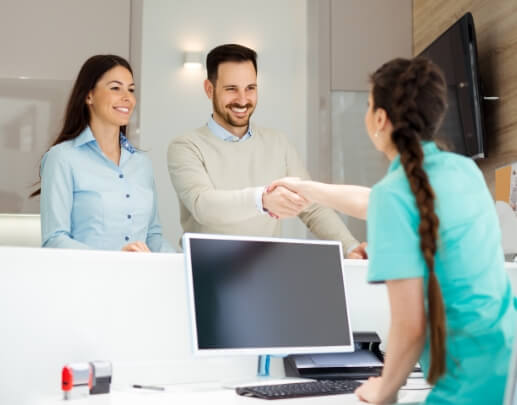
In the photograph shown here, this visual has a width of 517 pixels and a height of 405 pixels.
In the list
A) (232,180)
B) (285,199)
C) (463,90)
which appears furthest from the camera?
(463,90)

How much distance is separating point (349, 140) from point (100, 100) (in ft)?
6.37

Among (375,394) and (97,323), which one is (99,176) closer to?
(97,323)

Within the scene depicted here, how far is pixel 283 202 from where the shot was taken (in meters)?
2.32

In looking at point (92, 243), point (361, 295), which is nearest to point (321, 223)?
point (361, 295)

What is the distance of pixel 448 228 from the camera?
118 cm

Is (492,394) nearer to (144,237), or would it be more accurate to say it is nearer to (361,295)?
(361,295)

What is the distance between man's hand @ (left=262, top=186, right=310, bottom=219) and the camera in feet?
7.42

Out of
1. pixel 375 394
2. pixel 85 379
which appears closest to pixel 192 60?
pixel 85 379

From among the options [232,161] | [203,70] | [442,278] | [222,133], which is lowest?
[442,278]

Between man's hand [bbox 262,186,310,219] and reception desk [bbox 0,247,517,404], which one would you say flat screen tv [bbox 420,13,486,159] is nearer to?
man's hand [bbox 262,186,310,219]

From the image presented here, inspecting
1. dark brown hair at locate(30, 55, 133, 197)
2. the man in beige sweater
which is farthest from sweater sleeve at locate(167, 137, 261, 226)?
dark brown hair at locate(30, 55, 133, 197)

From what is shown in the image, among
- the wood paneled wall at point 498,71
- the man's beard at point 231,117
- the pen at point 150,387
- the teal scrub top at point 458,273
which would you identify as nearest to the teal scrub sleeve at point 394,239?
the teal scrub top at point 458,273

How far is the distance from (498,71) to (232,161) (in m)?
1.36

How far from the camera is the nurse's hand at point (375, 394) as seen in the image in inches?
48.7
